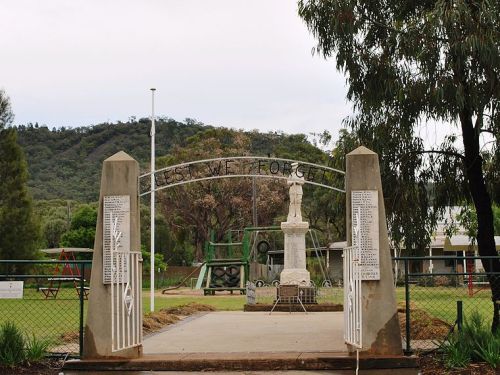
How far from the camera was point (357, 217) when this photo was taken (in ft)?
32.1

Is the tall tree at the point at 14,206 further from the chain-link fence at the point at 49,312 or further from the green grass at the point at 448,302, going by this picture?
the green grass at the point at 448,302

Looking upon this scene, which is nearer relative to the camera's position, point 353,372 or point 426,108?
point 353,372

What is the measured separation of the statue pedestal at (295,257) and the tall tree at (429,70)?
30.6 ft

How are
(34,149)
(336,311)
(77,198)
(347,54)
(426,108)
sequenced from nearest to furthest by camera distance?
(426,108), (347,54), (336,311), (77,198), (34,149)

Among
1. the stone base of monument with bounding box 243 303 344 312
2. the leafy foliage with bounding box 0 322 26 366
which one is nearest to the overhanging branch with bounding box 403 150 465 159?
the leafy foliage with bounding box 0 322 26 366

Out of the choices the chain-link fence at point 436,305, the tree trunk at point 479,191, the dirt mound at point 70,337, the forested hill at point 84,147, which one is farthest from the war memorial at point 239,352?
the forested hill at point 84,147

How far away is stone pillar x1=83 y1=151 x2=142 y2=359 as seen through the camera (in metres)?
10.0

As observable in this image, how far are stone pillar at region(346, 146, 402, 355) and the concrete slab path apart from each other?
96 centimetres

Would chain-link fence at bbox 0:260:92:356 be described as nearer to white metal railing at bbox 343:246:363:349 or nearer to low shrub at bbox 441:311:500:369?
white metal railing at bbox 343:246:363:349

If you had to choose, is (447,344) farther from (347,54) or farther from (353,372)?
(347,54)

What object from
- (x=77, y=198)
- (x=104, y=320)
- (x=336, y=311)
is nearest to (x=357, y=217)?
(x=104, y=320)

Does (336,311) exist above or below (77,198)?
below

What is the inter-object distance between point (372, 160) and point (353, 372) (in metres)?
2.89

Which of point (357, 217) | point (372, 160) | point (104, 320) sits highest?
point (372, 160)
